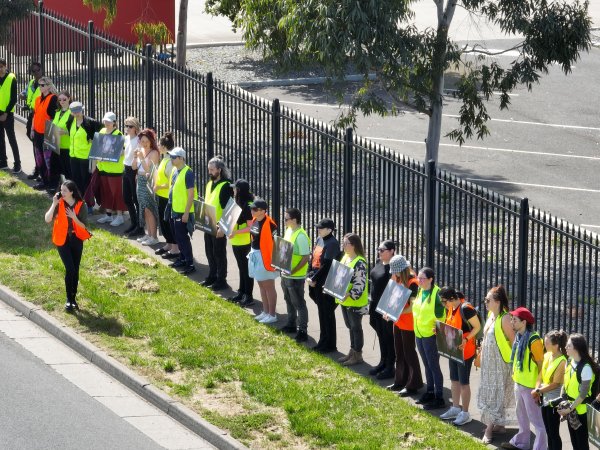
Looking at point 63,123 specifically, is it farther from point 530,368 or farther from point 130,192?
point 530,368

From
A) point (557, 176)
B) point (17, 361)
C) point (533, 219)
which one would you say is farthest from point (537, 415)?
point (557, 176)

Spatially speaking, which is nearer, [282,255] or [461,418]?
[461,418]

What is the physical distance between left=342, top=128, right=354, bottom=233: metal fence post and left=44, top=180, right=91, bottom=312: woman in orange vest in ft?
10.9

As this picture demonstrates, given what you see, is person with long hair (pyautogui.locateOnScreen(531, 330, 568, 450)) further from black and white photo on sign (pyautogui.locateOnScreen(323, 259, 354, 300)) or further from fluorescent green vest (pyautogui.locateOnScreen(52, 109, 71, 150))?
fluorescent green vest (pyautogui.locateOnScreen(52, 109, 71, 150))

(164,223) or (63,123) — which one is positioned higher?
(63,123)

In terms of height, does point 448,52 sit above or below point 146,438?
above

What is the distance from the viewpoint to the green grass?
1302cm

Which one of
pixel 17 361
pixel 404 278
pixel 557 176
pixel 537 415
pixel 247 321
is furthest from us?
pixel 557 176

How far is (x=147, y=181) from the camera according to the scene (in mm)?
18938

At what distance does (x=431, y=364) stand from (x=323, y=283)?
201cm

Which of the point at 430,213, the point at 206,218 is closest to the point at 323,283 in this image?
the point at 430,213

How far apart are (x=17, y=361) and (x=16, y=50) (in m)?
11.5

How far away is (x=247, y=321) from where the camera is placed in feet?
53.2

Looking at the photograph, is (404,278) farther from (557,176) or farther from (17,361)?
(557,176)
